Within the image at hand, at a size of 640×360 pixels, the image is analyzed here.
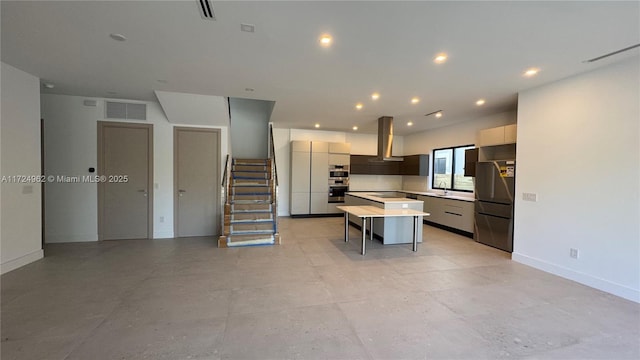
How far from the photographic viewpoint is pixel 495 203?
4887 millimetres

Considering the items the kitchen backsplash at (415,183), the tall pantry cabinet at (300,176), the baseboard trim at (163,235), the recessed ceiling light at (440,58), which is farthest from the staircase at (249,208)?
the kitchen backsplash at (415,183)

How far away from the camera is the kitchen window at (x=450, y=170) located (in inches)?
275

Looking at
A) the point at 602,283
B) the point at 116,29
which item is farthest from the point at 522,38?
the point at 116,29

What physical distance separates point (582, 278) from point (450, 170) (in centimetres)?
429

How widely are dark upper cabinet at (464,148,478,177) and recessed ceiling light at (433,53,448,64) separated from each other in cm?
353

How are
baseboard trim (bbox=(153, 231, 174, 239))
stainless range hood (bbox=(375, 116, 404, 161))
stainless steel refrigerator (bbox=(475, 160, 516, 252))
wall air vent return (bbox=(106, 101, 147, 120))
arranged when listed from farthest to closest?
stainless range hood (bbox=(375, 116, 404, 161)) < baseboard trim (bbox=(153, 231, 174, 239)) < wall air vent return (bbox=(106, 101, 147, 120)) < stainless steel refrigerator (bbox=(475, 160, 516, 252))

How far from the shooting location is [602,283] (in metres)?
3.24

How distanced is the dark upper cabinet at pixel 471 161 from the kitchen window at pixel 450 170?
615mm

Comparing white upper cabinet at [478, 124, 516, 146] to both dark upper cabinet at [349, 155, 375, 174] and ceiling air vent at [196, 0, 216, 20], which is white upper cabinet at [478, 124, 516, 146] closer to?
dark upper cabinet at [349, 155, 375, 174]

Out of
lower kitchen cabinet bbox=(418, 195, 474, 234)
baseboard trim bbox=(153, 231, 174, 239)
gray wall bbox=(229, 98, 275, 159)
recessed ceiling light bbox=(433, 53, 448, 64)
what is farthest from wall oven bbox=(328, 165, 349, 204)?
recessed ceiling light bbox=(433, 53, 448, 64)

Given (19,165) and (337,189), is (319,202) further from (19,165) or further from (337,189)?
(19,165)

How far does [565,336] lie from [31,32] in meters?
5.88

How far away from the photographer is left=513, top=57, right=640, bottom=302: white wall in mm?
3033

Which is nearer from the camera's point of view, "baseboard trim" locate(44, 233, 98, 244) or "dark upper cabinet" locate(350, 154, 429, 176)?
A: "baseboard trim" locate(44, 233, 98, 244)
